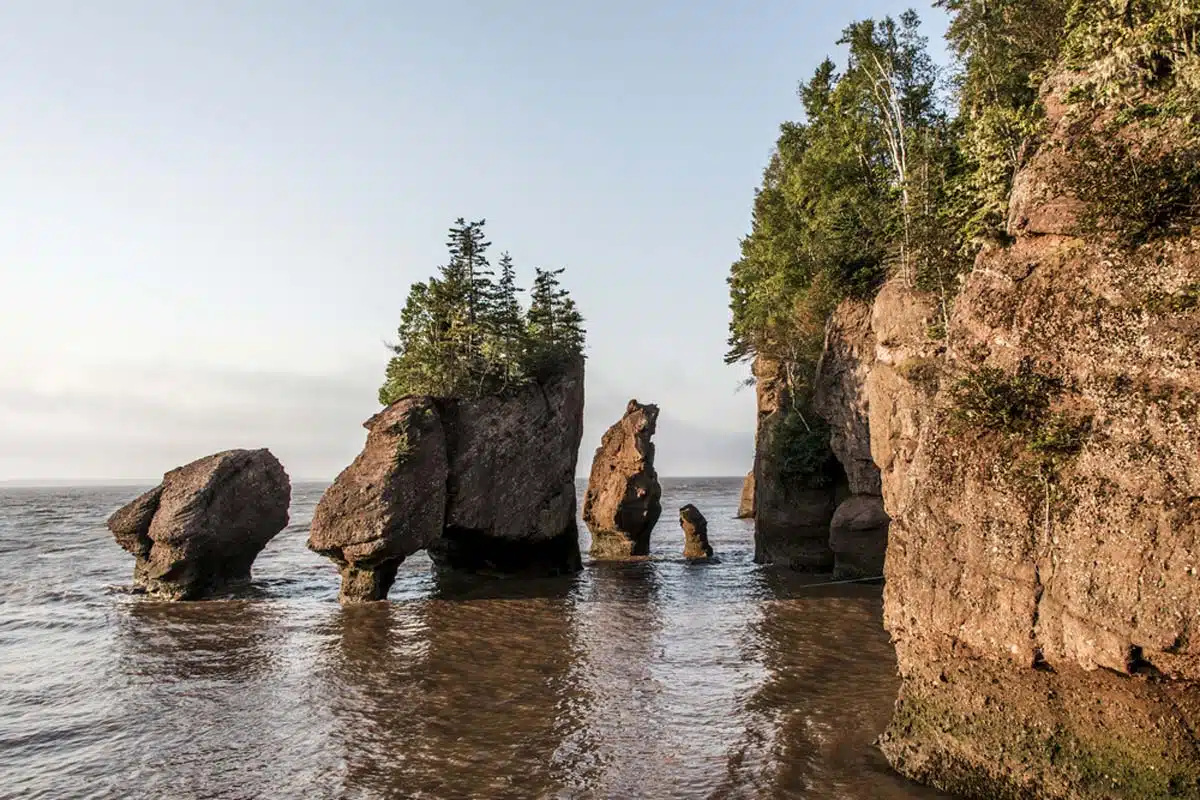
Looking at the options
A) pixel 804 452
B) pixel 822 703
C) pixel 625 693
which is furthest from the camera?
pixel 804 452

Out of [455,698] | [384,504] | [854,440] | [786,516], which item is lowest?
[455,698]

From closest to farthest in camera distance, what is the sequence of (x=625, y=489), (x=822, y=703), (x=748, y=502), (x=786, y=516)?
(x=822, y=703)
(x=786, y=516)
(x=625, y=489)
(x=748, y=502)

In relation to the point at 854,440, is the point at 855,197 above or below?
above

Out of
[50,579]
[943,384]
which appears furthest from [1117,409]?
[50,579]

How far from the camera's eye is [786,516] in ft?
113

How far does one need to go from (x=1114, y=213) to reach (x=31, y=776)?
59.4 feet

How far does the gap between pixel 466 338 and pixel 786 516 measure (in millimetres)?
16291

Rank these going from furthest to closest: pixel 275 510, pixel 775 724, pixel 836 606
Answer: pixel 275 510, pixel 836 606, pixel 775 724

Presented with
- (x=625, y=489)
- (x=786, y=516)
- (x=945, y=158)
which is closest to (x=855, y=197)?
(x=945, y=158)

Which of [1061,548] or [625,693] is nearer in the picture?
[1061,548]

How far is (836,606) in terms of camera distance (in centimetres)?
2427

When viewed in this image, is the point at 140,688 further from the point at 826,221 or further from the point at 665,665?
the point at 826,221

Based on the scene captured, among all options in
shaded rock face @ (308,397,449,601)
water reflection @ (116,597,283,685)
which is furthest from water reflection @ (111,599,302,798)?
shaded rock face @ (308,397,449,601)

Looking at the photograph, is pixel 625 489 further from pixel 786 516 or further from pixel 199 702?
pixel 199 702
